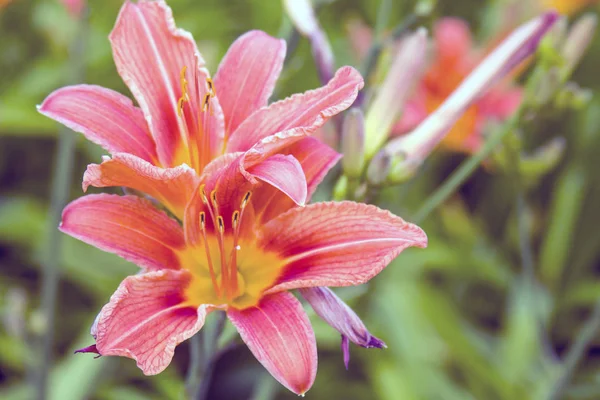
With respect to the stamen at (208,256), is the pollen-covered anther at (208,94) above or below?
above

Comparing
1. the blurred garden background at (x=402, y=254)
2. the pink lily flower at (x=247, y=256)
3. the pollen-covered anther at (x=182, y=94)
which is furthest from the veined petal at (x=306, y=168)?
the blurred garden background at (x=402, y=254)

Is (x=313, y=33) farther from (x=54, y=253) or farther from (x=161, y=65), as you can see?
(x=54, y=253)

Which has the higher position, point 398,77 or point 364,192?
point 398,77

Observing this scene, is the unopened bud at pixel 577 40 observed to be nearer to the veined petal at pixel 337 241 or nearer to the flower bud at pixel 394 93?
the flower bud at pixel 394 93

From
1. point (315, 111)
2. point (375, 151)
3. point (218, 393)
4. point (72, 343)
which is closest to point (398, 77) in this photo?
point (375, 151)

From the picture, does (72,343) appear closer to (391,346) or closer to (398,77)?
(391,346)

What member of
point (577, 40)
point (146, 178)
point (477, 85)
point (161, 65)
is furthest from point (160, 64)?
point (577, 40)
